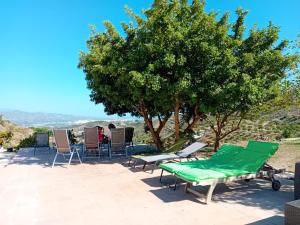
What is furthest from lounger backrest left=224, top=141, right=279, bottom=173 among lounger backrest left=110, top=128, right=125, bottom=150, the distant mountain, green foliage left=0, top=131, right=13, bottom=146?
the distant mountain

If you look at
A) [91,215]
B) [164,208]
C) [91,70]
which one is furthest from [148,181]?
[91,70]

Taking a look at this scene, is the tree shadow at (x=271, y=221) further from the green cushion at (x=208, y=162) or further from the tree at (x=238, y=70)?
the tree at (x=238, y=70)

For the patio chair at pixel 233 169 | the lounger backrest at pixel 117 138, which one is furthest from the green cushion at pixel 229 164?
the lounger backrest at pixel 117 138

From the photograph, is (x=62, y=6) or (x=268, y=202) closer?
(x=268, y=202)

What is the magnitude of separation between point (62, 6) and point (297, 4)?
1425cm

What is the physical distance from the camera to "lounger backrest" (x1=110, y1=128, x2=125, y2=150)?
10.7 m

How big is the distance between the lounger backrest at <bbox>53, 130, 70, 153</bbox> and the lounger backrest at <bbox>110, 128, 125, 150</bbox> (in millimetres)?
1638

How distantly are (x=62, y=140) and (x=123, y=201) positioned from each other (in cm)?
471

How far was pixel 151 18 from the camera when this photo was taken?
9.90 metres

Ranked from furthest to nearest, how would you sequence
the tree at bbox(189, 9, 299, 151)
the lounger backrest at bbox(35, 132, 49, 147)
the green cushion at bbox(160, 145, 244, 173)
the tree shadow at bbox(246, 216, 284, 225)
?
the lounger backrest at bbox(35, 132, 49, 147), the tree at bbox(189, 9, 299, 151), the green cushion at bbox(160, 145, 244, 173), the tree shadow at bbox(246, 216, 284, 225)

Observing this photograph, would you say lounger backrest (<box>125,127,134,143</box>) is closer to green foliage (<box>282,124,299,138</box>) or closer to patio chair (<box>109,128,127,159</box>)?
patio chair (<box>109,128,127,159</box>)

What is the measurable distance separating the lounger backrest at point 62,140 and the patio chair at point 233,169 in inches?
163

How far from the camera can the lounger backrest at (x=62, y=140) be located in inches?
379

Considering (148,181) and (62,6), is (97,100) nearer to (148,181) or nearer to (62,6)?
(148,181)
